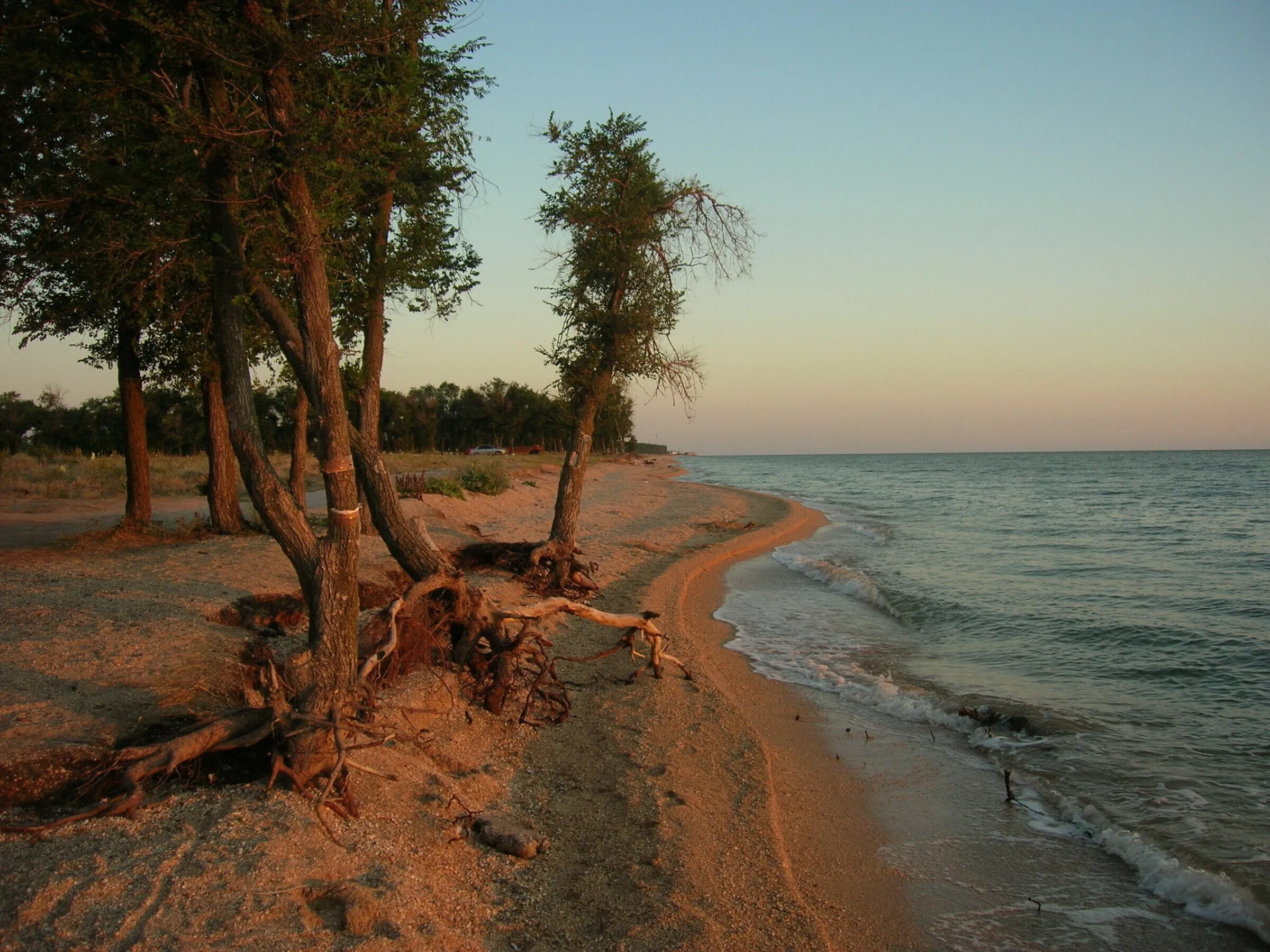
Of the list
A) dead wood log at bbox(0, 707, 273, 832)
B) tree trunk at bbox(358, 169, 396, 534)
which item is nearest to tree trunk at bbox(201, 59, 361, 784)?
dead wood log at bbox(0, 707, 273, 832)

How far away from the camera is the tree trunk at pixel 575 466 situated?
46.5 feet

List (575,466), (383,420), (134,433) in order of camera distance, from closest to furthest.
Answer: (134,433), (575,466), (383,420)

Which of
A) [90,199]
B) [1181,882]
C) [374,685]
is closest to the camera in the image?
[1181,882]

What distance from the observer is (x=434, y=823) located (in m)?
5.46

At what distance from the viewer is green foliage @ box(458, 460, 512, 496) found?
2548 centimetres

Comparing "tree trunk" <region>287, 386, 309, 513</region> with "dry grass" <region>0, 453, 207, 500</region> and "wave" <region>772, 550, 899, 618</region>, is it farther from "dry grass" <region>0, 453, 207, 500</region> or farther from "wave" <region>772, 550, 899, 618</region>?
"wave" <region>772, 550, 899, 618</region>

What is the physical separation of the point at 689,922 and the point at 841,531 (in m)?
27.1

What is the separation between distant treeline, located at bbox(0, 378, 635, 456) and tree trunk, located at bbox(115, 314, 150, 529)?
0.85 meters

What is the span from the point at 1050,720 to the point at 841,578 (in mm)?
9781

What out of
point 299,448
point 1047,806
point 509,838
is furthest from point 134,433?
point 1047,806

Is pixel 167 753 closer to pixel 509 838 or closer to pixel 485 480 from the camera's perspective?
pixel 509 838

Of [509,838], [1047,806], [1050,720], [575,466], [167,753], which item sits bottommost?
[1047,806]

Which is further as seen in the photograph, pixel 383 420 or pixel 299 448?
pixel 383 420

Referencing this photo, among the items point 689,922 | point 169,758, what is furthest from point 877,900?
point 169,758
